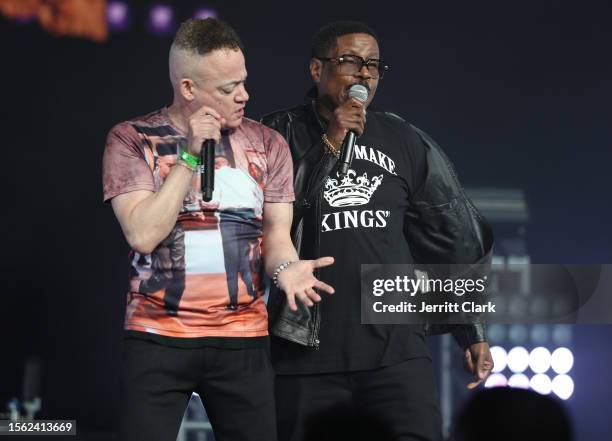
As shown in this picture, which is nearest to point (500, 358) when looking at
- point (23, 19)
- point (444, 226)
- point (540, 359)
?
point (540, 359)

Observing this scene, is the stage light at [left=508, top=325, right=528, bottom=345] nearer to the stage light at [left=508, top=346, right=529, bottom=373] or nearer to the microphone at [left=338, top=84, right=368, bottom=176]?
the stage light at [left=508, top=346, right=529, bottom=373]

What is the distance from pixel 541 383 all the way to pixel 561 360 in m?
0.18

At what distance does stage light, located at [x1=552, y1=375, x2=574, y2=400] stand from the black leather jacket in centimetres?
188

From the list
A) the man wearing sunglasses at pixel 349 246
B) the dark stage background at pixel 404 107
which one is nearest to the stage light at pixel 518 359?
the dark stage background at pixel 404 107

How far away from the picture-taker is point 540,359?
213 inches

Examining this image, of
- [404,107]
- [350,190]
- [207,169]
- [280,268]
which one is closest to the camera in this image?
[207,169]

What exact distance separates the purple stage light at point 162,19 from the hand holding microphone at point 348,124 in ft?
7.78

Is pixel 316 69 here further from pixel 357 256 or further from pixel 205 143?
pixel 205 143

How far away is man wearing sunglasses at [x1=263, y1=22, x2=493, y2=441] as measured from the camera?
10.6 ft

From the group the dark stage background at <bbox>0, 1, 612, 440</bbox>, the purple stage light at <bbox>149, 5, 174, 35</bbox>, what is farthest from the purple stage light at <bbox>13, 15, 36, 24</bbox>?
the purple stage light at <bbox>149, 5, 174, 35</bbox>

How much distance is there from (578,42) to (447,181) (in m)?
2.34

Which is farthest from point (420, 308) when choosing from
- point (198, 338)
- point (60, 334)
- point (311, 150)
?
point (60, 334)

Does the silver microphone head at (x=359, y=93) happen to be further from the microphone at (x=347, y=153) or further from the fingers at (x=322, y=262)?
the fingers at (x=322, y=262)

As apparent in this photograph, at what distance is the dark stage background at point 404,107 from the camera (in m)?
5.55
